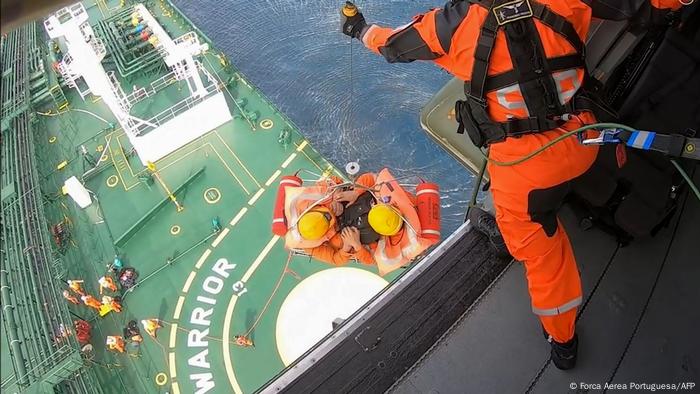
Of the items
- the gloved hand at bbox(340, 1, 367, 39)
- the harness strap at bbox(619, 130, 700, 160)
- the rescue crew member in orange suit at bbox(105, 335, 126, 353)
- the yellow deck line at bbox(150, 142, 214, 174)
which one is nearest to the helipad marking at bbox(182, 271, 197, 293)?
the rescue crew member in orange suit at bbox(105, 335, 126, 353)

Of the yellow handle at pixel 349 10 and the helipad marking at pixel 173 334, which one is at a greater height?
the yellow handle at pixel 349 10

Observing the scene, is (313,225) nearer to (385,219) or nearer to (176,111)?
(385,219)

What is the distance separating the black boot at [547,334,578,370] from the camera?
9.49ft

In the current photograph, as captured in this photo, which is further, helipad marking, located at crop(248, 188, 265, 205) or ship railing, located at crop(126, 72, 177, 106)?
ship railing, located at crop(126, 72, 177, 106)

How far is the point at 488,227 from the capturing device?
3.62m

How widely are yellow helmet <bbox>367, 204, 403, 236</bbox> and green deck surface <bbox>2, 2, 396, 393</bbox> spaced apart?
3549 mm

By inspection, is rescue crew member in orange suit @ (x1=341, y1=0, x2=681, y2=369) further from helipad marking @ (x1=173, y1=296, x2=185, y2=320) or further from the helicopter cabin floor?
helipad marking @ (x1=173, y1=296, x2=185, y2=320)

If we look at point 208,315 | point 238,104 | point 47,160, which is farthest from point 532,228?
point 47,160

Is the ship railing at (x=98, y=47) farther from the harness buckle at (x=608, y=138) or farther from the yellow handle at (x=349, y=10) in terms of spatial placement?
the harness buckle at (x=608, y=138)

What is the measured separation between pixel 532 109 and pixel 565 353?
1359mm

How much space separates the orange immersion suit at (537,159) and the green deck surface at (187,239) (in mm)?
4768

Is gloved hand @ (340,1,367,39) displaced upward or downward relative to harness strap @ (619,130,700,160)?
upward

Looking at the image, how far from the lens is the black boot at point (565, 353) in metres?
2.89

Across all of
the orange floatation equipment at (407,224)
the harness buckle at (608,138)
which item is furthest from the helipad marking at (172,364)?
the harness buckle at (608,138)
